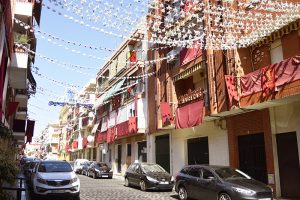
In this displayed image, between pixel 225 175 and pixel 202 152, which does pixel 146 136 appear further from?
pixel 225 175

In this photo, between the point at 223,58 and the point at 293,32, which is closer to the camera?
the point at 293,32

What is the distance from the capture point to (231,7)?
1770cm

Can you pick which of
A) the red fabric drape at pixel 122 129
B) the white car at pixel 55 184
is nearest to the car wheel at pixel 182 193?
the white car at pixel 55 184

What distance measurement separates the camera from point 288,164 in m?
15.2

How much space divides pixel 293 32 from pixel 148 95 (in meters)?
15.4

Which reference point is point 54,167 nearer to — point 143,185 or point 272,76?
point 143,185

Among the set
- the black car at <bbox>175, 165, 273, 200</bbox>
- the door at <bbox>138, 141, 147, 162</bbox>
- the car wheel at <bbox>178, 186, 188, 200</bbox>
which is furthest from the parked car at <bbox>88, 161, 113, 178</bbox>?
the car wheel at <bbox>178, 186, 188, 200</bbox>

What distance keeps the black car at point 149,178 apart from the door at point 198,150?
8.99 feet

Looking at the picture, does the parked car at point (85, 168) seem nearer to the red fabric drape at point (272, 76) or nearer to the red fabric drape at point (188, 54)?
the red fabric drape at point (188, 54)

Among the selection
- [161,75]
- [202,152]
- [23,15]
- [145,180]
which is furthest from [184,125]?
A: [23,15]

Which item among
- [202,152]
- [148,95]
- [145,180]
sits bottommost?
[145,180]

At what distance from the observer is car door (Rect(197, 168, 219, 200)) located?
510 inches

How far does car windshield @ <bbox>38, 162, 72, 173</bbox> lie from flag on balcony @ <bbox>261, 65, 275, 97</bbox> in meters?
9.15

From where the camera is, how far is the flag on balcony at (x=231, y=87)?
1659 cm
